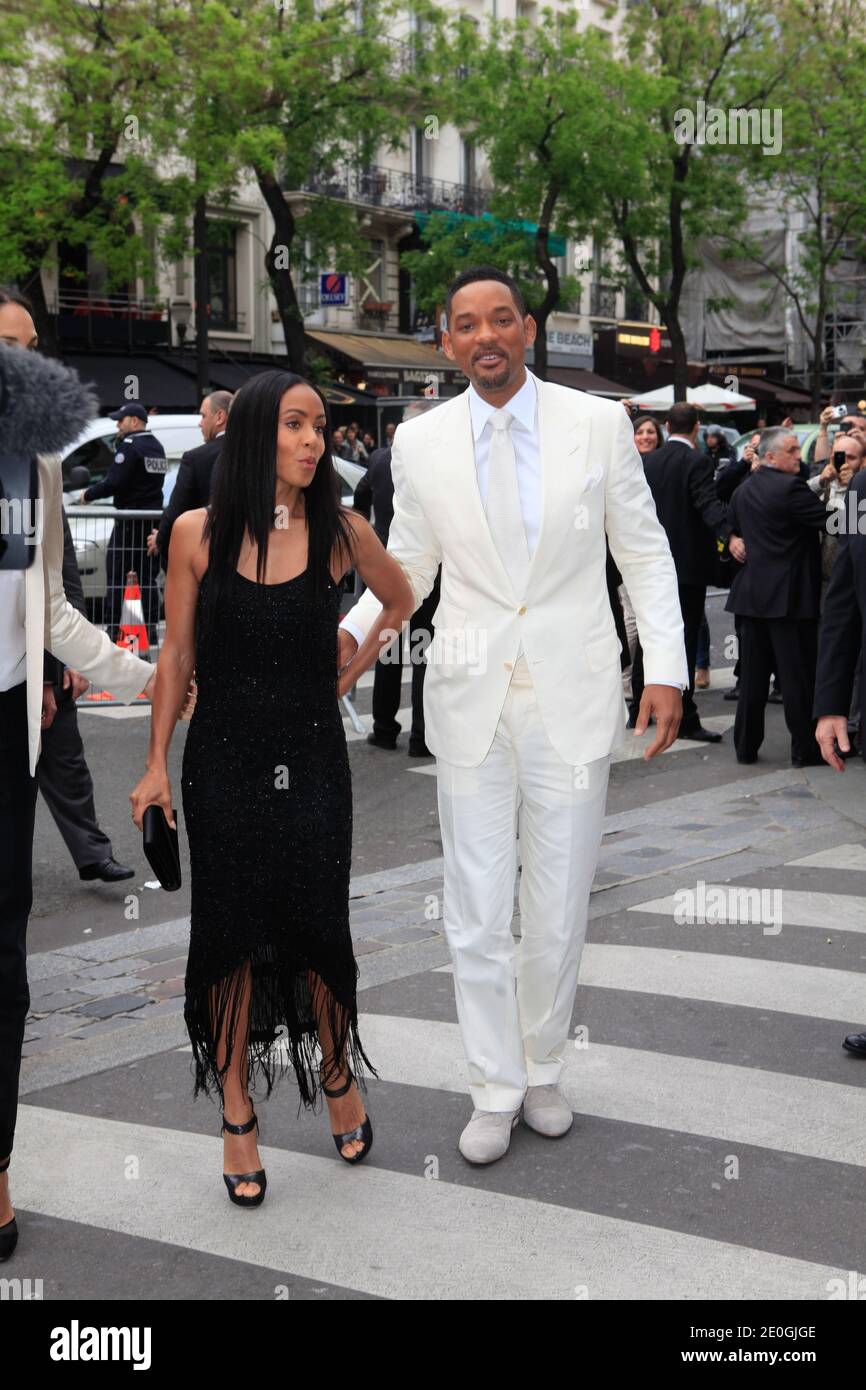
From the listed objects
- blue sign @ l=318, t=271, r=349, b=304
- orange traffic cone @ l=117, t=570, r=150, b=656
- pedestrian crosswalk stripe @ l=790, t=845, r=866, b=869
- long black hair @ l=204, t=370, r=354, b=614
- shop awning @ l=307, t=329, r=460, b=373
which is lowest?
pedestrian crosswalk stripe @ l=790, t=845, r=866, b=869

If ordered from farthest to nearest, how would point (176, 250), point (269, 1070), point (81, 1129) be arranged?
point (176, 250), point (81, 1129), point (269, 1070)

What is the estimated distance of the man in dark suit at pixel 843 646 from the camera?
187 inches

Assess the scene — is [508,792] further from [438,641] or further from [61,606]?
[61,606]

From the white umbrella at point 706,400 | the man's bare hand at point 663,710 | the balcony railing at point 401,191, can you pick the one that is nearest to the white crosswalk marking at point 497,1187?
the man's bare hand at point 663,710

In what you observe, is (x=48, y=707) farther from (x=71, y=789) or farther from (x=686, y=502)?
(x=686, y=502)

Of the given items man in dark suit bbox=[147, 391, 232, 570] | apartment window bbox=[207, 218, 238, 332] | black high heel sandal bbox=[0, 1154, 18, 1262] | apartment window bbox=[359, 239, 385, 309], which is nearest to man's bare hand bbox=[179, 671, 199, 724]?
black high heel sandal bbox=[0, 1154, 18, 1262]

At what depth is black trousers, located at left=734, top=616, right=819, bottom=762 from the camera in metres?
9.63

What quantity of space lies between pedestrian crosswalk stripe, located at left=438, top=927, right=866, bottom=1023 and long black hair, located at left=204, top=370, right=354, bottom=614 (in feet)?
7.56

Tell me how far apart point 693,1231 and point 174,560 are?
74.6 inches

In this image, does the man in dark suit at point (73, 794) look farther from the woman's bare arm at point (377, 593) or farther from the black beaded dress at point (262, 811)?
the black beaded dress at point (262, 811)

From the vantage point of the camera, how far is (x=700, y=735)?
1057cm

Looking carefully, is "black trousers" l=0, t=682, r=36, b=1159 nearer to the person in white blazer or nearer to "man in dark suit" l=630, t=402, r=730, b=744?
the person in white blazer
